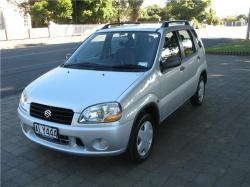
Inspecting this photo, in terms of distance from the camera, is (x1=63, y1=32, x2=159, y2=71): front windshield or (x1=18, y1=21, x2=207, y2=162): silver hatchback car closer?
(x1=18, y1=21, x2=207, y2=162): silver hatchback car

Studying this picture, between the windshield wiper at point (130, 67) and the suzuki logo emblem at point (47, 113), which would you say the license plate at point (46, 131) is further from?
the windshield wiper at point (130, 67)

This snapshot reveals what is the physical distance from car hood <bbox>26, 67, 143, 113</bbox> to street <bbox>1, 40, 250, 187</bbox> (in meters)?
0.92

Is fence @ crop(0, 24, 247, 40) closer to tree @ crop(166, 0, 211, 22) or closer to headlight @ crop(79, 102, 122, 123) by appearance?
tree @ crop(166, 0, 211, 22)

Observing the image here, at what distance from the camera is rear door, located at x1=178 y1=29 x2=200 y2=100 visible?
5.55 metres

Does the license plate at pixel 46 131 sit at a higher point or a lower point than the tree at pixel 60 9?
lower

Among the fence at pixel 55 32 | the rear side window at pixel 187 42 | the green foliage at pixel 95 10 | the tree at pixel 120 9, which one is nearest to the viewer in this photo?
the rear side window at pixel 187 42

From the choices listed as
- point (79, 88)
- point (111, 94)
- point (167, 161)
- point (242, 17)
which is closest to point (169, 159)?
point (167, 161)

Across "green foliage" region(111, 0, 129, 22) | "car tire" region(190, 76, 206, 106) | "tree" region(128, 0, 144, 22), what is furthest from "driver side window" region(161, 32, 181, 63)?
"tree" region(128, 0, 144, 22)

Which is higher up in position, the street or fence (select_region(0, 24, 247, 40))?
fence (select_region(0, 24, 247, 40))

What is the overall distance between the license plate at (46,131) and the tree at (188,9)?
5380 centimetres

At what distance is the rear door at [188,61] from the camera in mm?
5551

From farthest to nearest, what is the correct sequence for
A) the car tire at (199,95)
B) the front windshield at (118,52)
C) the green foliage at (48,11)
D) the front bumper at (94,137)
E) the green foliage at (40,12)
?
the green foliage at (48,11), the green foliage at (40,12), the car tire at (199,95), the front windshield at (118,52), the front bumper at (94,137)

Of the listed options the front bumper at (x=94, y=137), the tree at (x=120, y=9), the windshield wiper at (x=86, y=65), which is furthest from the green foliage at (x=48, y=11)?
the front bumper at (x=94, y=137)

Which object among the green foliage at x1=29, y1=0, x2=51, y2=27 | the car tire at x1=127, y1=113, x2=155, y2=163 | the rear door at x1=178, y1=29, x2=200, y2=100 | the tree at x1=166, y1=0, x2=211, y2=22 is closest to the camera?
the car tire at x1=127, y1=113, x2=155, y2=163
